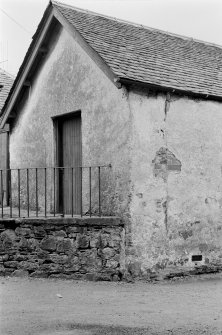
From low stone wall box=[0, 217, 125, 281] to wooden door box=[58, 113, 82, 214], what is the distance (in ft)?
4.40

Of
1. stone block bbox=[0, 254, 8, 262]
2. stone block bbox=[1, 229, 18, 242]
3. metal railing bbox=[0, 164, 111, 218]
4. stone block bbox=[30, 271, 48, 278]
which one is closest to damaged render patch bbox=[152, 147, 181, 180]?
metal railing bbox=[0, 164, 111, 218]

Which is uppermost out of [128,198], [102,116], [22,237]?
[102,116]

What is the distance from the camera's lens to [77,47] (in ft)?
35.6

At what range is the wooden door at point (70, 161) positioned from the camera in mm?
10969

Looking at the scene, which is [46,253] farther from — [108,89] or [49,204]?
[108,89]

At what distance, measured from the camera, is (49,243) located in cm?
960

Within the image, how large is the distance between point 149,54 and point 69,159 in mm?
2955

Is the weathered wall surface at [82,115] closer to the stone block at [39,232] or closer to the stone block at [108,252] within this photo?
the stone block at [108,252]

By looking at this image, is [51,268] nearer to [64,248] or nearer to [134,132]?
[64,248]

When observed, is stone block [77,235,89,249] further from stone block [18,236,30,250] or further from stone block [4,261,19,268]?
stone block [4,261,19,268]

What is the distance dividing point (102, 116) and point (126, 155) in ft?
3.70

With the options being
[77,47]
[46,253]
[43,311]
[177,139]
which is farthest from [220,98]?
[43,311]

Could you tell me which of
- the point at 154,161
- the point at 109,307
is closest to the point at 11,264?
the point at 109,307

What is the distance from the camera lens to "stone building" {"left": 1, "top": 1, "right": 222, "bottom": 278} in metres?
9.46
